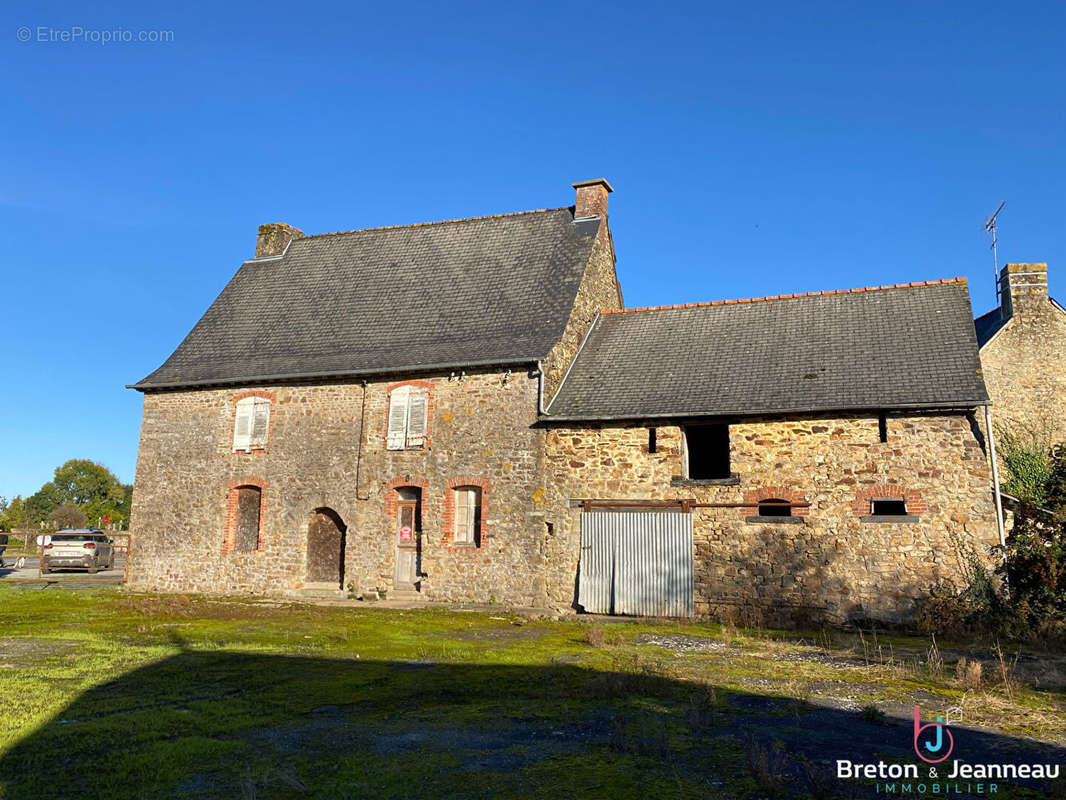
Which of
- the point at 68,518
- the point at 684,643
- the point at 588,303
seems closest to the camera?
the point at 684,643

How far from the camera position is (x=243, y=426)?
17.9 meters

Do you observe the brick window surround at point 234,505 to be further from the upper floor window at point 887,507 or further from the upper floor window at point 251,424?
the upper floor window at point 887,507

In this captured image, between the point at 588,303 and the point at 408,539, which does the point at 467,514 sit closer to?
the point at 408,539

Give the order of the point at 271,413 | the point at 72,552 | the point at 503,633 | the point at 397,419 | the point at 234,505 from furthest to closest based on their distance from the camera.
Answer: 1. the point at 72,552
2. the point at 234,505
3. the point at 271,413
4. the point at 397,419
5. the point at 503,633

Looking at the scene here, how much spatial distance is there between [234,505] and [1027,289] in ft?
72.2

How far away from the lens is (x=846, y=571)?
42.7 feet

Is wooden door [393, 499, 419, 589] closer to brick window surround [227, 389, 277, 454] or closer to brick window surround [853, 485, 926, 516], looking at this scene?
brick window surround [227, 389, 277, 454]

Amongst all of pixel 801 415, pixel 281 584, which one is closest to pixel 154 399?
pixel 281 584

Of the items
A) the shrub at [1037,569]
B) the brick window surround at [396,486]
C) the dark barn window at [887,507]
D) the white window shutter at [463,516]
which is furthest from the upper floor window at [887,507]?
the brick window surround at [396,486]

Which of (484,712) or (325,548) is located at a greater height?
(325,548)

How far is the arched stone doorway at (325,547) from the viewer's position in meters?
16.8

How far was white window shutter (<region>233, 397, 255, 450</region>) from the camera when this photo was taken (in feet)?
58.4

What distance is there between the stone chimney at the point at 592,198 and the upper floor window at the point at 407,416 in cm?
627

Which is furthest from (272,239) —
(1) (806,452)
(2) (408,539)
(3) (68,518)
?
(3) (68,518)
